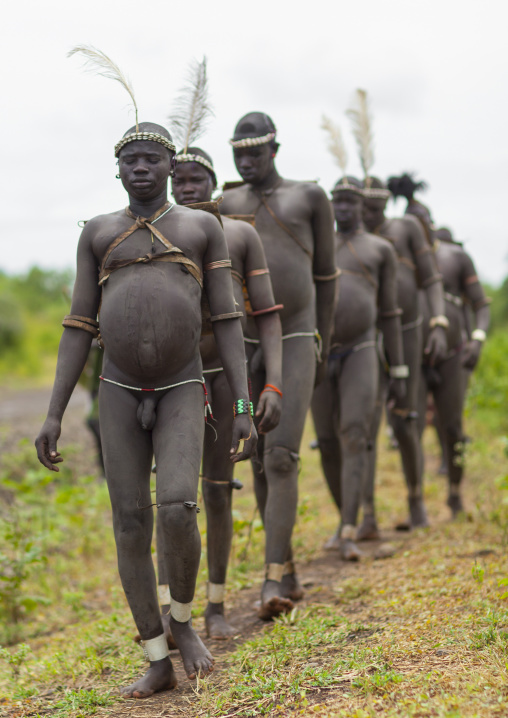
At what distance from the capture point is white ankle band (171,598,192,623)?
161 inches

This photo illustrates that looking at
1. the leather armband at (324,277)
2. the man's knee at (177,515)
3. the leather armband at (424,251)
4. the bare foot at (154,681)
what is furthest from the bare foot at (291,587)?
the leather armband at (424,251)

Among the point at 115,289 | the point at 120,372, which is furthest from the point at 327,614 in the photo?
the point at 115,289

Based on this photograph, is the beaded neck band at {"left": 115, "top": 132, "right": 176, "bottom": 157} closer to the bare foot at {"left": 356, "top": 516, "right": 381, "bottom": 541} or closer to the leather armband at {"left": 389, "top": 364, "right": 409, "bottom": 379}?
the leather armband at {"left": 389, "top": 364, "right": 409, "bottom": 379}

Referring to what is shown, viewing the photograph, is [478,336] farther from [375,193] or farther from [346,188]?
[346,188]

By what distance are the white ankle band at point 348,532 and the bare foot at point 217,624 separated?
6.09 feet

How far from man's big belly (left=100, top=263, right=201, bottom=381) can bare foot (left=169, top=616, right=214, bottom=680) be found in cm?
116

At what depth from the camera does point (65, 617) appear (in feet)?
20.9

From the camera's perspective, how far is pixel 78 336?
417 centimetres

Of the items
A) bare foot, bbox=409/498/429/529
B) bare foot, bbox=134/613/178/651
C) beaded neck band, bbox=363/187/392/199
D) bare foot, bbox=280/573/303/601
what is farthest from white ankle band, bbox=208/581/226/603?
beaded neck band, bbox=363/187/392/199

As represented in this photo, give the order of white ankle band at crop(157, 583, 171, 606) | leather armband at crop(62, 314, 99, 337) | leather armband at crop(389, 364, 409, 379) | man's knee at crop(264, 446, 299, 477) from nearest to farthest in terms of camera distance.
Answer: leather armband at crop(62, 314, 99, 337), white ankle band at crop(157, 583, 171, 606), man's knee at crop(264, 446, 299, 477), leather armband at crop(389, 364, 409, 379)

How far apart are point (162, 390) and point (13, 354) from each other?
30.5 m

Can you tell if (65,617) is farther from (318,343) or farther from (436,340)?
(436,340)

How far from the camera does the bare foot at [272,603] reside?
4891 millimetres

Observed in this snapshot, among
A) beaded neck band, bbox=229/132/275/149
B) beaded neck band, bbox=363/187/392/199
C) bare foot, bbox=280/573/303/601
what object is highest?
beaded neck band, bbox=363/187/392/199
